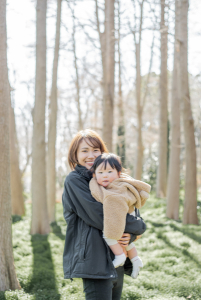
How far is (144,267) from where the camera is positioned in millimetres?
5133

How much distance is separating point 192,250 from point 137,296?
7.16 feet

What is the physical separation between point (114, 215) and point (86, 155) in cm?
59

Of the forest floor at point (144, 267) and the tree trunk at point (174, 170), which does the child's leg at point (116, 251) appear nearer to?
the forest floor at point (144, 267)

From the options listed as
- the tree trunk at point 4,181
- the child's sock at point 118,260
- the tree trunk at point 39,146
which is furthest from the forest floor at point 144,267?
the child's sock at point 118,260

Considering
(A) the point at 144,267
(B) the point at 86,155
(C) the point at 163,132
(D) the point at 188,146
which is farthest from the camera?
(C) the point at 163,132

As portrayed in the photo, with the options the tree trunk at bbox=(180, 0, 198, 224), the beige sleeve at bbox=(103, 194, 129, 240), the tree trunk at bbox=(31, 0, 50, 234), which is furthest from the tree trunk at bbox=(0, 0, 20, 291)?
the tree trunk at bbox=(180, 0, 198, 224)

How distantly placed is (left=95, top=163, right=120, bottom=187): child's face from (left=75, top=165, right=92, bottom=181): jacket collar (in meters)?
0.11

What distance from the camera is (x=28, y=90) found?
65.2ft

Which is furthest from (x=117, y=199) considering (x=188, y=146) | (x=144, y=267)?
(x=188, y=146)

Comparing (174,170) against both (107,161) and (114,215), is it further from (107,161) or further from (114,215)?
(114,215)

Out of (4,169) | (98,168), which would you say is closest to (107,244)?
(98,168)

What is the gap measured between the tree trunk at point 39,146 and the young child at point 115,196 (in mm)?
5176

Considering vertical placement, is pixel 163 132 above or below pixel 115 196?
above

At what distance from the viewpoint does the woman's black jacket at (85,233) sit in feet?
6.83
